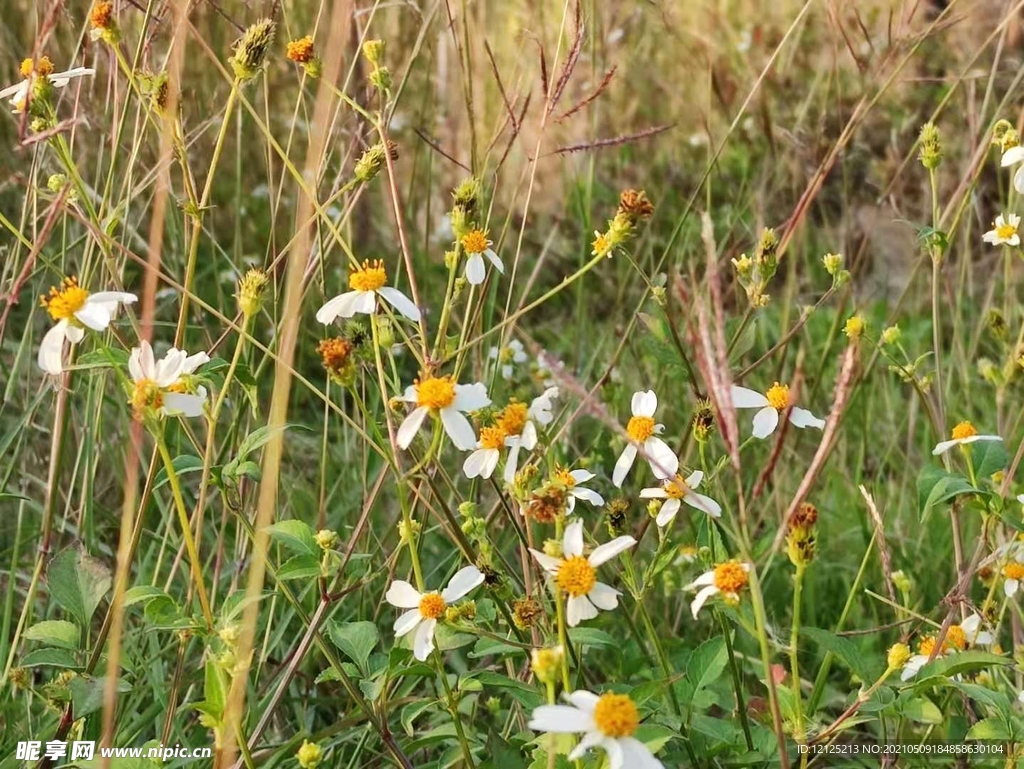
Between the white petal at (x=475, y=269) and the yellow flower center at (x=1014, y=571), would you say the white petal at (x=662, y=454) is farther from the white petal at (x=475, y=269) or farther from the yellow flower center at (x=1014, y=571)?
the yellow flower center at (x=1014, y=571)

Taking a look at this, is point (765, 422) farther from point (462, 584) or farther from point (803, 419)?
point (462, 584)

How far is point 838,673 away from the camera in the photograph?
54.2 inches

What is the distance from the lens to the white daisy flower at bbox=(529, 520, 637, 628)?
0.68 m

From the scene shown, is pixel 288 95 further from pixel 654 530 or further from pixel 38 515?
pixel 654 530

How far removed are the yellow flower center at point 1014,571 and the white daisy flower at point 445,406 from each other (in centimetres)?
54

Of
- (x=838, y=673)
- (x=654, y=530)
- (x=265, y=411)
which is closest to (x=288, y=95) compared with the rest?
(x=265, y=411)

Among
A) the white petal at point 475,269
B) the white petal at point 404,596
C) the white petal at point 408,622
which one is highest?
A: the white petal at point 475,269

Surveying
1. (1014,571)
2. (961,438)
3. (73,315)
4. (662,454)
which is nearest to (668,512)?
(662,454)

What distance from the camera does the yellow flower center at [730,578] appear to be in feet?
2.24

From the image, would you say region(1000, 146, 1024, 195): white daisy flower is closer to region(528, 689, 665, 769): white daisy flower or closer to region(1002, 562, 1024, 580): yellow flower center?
region(1002, 562, 1024, 580): yellow flower center

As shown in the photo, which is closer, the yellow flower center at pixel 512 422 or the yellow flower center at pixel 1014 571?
the yellow flower center at pixel 512 422

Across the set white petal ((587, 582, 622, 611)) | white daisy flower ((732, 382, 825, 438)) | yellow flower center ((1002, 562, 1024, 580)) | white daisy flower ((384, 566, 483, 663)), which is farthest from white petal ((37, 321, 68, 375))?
yellow flower center ((1002, 562, 1024, 580))

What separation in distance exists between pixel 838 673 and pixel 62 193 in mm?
1094

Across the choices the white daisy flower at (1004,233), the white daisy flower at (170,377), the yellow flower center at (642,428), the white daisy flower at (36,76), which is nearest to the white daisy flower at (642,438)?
the yellow flower center at (642,428)
